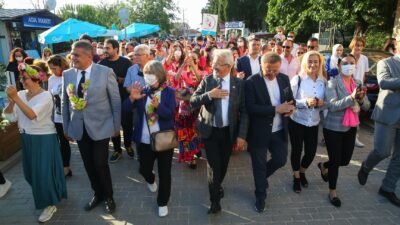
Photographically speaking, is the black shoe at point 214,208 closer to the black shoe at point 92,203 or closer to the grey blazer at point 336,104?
the black shoe at point 92,203

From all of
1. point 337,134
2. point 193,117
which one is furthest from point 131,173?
point 337,134

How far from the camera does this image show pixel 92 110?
3.51 m

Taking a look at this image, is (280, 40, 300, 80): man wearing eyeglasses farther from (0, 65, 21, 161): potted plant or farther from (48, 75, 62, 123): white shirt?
(0, 65, 21, 161): potted plant

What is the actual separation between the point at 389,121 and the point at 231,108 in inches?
80.9

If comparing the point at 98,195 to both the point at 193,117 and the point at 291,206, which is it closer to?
the point at 193,117

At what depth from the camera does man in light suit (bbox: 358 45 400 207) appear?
3.70 m

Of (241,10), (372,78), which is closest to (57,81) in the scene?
(372,78)

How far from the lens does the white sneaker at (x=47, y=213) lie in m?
3.60

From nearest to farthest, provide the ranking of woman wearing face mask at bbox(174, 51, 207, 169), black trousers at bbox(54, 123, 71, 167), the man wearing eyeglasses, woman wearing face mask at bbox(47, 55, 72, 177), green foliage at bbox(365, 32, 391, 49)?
woman wearing face mask at bbox(47, 55, 72, 177) < black trousers at bbox(54, 123, 71, 167) < woman wearing face mask at bbox(174, 51, 207, 169) < the man wearing eyeglasses < green foliage at bbox(365, 32, 391, 49)

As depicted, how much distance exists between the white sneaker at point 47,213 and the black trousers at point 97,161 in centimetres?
55

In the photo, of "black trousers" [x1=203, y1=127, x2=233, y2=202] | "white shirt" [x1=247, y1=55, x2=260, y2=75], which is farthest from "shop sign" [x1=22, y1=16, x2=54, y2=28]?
"black trousers" [x1=203, y1=127, x2=233, y2=202]

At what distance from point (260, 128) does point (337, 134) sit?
995 millimetres

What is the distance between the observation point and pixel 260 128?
3607mm

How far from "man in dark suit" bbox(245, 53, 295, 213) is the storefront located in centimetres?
1644
